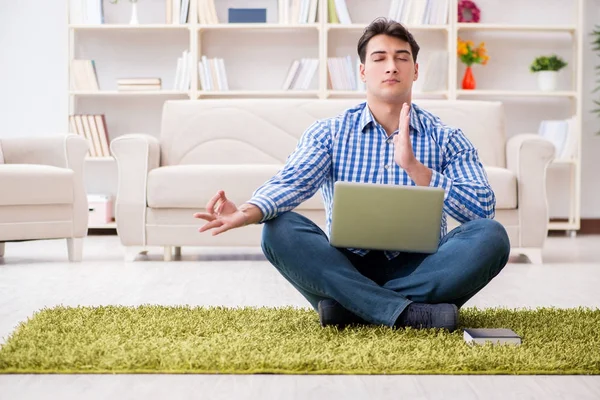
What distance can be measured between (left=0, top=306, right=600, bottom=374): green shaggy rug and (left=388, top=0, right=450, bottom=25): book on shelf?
11.6 ft

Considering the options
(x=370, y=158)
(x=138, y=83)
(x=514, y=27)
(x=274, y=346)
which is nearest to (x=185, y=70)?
(x=138, y=83)

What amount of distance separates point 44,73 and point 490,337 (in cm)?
462

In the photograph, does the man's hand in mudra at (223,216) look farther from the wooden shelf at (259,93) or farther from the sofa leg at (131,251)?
the wooden shelf at (259,93)

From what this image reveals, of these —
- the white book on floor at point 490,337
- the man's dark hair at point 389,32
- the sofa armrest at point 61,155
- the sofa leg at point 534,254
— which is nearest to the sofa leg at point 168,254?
the sofa armrest at point 61,155

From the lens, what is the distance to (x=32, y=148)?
4121 mm

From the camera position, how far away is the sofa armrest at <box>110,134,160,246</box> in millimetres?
3865

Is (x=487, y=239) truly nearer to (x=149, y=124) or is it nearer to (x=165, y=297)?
(x=165, y=297)

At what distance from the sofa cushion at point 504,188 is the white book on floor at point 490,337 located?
2.07 m

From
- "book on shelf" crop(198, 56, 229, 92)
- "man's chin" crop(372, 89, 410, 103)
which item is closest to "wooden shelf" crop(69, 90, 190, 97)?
"book on shelf" crop(198, 56, 229, 92)

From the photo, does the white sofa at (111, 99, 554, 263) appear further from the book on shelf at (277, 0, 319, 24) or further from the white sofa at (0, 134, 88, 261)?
the book on shelf at (277, 0, 319, 24)

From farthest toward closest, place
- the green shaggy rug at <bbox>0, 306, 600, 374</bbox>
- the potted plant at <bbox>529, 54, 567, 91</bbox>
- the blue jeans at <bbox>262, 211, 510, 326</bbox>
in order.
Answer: the potted plant at <bbox>529, 54, 567, 91</bbox>, the blue jeans at <bbox>262, 211, 510, 326</bbox>, the green shaggy rug at <bbox>0, 306, 600, 374</bbox>

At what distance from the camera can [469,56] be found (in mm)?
5469

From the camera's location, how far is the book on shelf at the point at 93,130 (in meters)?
5.43
